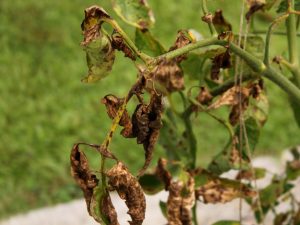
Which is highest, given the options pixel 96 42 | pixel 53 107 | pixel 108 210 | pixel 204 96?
pixel 53 107

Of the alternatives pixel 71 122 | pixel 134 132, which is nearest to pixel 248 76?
pixel 134 132

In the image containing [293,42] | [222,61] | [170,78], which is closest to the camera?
[222,61]

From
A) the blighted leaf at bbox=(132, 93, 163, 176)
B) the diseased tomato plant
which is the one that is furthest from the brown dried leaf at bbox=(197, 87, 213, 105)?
the blighted leaf at bbox=(132, 93, 163, 176)

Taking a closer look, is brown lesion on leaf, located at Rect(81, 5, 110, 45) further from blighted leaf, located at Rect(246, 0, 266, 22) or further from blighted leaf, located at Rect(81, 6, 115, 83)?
blighted leaf, located at Rect(246, 0, 266, 22)

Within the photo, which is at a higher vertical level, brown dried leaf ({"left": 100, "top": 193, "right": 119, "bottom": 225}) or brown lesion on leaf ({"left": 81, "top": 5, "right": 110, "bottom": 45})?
brown lesion on leaf ({"left": 81, "top": 5, "right": 110, "bottom": 45})

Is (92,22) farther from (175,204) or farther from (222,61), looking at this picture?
(175,204)

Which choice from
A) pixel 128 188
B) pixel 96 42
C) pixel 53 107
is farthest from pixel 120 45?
pixel 53 107

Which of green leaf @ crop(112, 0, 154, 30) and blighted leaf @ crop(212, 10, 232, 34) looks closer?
green leaf @ crop(112, 0, 154, 30)

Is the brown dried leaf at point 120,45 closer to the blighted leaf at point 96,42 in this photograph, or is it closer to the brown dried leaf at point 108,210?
the blighted leaf at point 96,42
